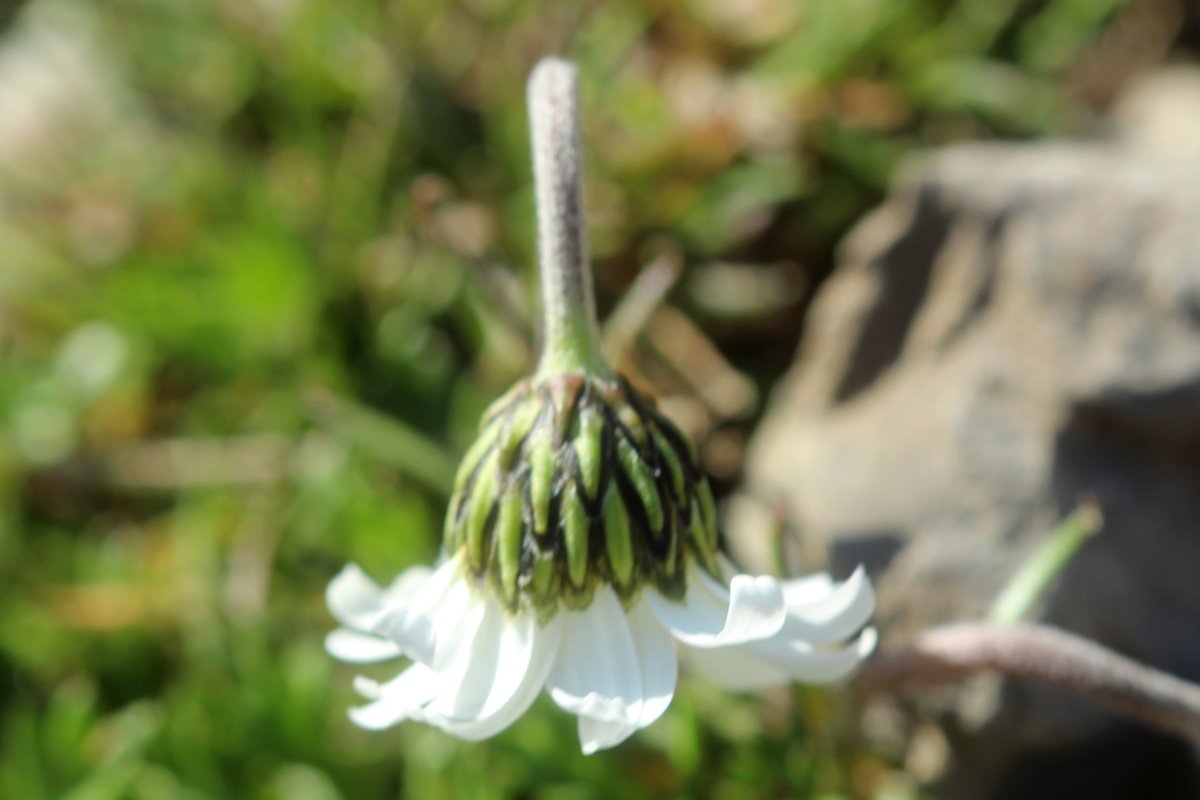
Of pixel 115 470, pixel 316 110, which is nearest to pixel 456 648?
pixel 115 470

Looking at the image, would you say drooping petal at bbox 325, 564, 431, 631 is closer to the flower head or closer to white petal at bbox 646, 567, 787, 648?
the flower head

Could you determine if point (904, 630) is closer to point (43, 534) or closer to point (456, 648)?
point (456, 648)

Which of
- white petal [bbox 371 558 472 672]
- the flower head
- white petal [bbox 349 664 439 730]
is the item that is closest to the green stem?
the flower head

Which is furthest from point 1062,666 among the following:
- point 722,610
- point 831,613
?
point 722,610

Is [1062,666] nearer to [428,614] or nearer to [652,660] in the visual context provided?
[652,660]

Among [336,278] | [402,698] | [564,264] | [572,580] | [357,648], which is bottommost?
[336,278]

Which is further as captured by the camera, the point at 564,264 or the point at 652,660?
the point at 564,264

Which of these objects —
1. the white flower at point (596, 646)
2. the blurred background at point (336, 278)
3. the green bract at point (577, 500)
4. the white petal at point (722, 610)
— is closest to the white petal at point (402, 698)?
the white flower at point (596, 646)

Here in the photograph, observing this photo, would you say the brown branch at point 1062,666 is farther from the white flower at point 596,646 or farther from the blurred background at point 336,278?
the blurred background at point 336,278
